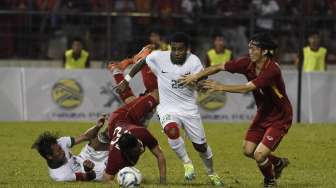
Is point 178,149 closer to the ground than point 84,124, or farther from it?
farther from it

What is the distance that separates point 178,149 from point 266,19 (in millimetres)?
13397

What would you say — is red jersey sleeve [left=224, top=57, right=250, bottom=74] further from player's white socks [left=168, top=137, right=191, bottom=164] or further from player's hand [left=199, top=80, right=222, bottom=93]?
player's white socks [left=168, top=137, right=191, bottom=164]

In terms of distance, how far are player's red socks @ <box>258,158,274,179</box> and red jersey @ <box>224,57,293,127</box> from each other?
0.54 m

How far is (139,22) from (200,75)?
13.6m

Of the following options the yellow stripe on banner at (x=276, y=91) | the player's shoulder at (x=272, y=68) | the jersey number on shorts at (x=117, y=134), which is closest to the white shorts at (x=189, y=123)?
the jersey number on shorts at (x=117, y=134)

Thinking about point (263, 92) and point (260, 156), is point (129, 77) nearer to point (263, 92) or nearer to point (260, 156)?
point (263, 92)

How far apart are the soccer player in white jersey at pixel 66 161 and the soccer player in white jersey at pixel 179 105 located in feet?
3.66

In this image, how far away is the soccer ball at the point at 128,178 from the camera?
13.5 meters

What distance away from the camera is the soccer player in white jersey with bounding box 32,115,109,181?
1474 centimetres

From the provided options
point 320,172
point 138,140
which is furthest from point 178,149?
point 320,172

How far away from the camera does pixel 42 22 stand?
27812mm

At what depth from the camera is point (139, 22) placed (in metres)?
27.8

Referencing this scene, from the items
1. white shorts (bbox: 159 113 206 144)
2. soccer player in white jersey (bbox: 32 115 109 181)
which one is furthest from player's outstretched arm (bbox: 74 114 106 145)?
white shorts (bbox: 159 113 206 144)

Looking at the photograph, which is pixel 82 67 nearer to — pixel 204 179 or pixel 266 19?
pixel 266 19
